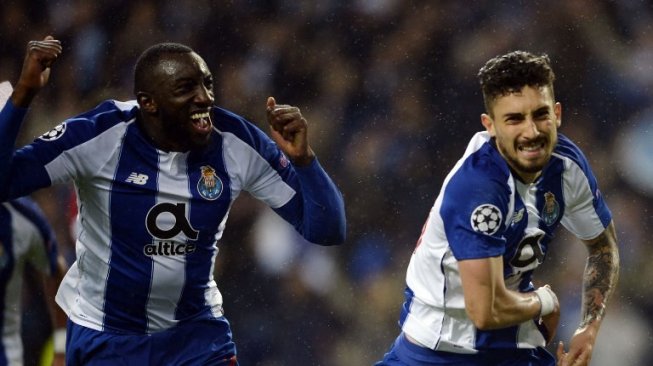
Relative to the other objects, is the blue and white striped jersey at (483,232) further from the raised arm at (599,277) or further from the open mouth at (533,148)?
the raised arm at (599,277)

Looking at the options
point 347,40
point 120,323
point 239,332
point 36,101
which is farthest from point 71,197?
point 120,323

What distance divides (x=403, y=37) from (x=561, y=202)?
2.31m

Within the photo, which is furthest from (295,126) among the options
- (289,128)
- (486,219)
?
(486,219)

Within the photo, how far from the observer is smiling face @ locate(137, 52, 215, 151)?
3432 millimetres

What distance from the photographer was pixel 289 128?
130 inches

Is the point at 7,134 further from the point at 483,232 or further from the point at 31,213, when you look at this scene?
the point at 31,213

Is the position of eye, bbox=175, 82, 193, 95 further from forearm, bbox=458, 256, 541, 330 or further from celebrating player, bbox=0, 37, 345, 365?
forearm, bbox=458, 256, 541, 330

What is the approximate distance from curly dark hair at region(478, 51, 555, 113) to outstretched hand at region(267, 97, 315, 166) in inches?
21.8

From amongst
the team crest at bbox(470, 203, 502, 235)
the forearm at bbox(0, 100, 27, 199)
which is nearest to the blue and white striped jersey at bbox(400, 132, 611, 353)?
the team crest at bbox(470, 203, 502, 235)

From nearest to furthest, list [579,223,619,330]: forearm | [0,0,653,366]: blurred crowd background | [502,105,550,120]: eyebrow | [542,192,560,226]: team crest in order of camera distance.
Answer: [502,105,550,120]: eyebrow → [542,192,560,226]: team crest → [579,223,619,330]: forearm → [0,0,653,366]: blurred crowd background

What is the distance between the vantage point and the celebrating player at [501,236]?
10.4ft

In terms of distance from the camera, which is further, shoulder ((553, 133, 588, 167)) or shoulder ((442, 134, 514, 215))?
shoulder ((553, 133, 588, 167))

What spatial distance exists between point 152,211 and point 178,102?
34 cm

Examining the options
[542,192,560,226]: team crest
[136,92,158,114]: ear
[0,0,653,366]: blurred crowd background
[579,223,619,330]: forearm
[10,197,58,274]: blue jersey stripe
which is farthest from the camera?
[0,0,653,366]: blurred crowd background
